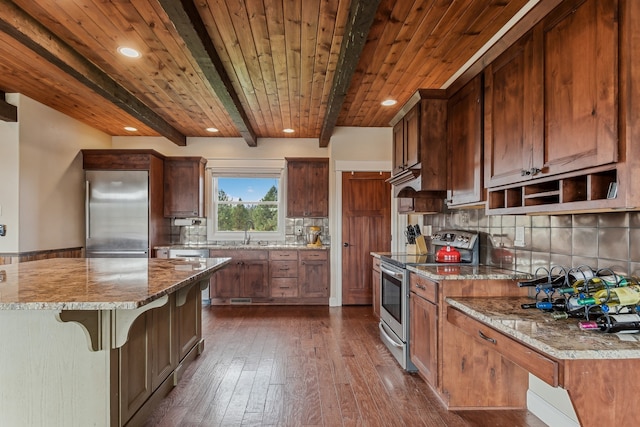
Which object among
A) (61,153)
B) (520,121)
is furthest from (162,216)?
(520,121)

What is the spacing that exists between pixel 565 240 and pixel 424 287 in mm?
898

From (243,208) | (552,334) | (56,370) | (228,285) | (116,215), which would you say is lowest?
(228,285)

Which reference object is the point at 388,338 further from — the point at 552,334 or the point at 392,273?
the point at 552,334

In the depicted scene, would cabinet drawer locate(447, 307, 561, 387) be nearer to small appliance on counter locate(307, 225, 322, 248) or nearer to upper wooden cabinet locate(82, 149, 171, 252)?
small appliance on counter locate(307, 225, 322, 248)

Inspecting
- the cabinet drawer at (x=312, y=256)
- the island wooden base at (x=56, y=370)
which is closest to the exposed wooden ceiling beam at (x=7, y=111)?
the island wooden base at (x=56, y=370)

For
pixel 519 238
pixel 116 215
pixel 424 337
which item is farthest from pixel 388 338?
pixel 116 215

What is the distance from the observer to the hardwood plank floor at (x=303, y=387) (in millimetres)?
2119

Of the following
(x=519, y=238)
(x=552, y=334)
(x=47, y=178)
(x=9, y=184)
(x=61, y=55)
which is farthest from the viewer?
(x=47, y=178)

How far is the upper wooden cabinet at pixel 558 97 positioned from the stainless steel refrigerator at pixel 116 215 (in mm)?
4318

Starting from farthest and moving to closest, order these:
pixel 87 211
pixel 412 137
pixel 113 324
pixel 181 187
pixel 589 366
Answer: pixel 181 187
pixel 87 211
pixel 412 137
pixel 113 324
pixel 589 366

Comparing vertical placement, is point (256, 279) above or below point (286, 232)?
below

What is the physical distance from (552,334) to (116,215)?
4.92 metres

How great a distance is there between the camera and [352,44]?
7.64 ft

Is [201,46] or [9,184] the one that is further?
[9,184]
